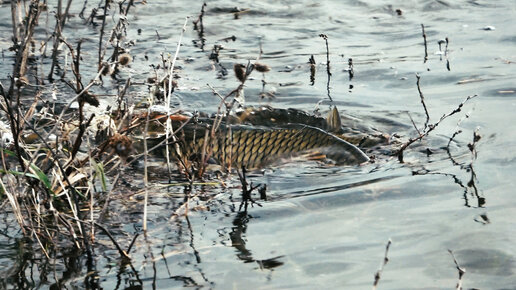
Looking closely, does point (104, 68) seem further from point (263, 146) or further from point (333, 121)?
point (333, 121)

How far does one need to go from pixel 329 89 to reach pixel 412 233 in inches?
142

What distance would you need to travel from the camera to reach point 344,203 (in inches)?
195

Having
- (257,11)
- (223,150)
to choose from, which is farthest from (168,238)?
(257,11)

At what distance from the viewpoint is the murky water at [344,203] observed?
4.00 metres

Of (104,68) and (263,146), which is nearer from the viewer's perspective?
(104,68)

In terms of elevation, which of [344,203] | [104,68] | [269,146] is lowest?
[344,203]

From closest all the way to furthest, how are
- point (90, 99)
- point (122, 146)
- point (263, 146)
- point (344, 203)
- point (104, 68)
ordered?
point (122, 146) < point (90, 99) < point (104, 68) < point (344, 203) < point (263, 146)

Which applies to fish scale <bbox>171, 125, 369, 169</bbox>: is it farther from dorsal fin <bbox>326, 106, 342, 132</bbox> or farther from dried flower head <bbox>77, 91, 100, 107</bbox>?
dried flower head <bbox>77, 91, 100, 107</bbox>

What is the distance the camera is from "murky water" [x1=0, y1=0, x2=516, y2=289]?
400 centimetres

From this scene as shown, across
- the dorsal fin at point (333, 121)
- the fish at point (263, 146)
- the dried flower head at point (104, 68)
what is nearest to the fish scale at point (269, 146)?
the fish at point (263, 146)

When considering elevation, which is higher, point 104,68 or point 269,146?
point 104,68

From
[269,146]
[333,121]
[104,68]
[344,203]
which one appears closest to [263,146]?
[269,146]

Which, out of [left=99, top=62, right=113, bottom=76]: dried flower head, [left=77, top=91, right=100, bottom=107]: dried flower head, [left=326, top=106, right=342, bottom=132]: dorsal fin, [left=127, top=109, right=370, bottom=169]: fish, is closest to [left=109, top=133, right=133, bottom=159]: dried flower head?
[left=77, top=91, right=100, bottom=107]: dried flower head

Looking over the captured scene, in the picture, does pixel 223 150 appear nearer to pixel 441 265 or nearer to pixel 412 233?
pixel 412 233
